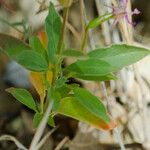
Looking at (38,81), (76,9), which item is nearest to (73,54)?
(38,81)

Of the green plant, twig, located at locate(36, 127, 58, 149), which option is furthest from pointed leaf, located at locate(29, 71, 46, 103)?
twig, located at locate(36, 127, 58, 149)

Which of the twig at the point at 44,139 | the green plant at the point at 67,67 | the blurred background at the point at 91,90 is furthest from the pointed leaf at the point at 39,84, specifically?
the blurred background at the point at 91,90

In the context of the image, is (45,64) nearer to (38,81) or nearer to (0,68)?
(38,81)

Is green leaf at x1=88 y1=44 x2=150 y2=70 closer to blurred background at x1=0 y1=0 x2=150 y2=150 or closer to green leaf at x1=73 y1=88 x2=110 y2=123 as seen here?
green leaf at x1=73 y1=88 x2=110 y2=123

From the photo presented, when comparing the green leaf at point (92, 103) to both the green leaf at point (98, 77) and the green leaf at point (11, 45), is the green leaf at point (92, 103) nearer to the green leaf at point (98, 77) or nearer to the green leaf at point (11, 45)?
the green leaf at point (98, 77)

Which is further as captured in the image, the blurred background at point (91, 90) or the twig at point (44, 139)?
the blurred background at point (91, 90)

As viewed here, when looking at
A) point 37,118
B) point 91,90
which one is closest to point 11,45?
point 37,118

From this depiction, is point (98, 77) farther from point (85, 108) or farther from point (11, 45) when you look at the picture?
point (11, 45)
